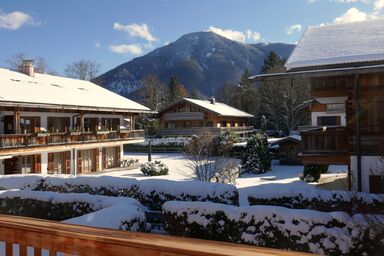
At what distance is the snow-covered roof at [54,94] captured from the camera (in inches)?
1022

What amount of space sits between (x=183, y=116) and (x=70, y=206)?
4619 centimetres

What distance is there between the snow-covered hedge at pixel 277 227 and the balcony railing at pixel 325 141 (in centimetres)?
589

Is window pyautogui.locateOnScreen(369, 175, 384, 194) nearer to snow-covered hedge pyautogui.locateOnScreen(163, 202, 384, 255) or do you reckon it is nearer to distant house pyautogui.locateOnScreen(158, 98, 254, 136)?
snow-covered hedge pyautogui.locateOnScreen(163, 202, 384, 255)

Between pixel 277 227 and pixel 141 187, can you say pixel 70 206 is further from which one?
pixel 277 227

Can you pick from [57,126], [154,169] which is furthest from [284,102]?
[57,126]

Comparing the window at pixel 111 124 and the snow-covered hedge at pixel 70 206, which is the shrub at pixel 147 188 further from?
the window at pixel 111 124

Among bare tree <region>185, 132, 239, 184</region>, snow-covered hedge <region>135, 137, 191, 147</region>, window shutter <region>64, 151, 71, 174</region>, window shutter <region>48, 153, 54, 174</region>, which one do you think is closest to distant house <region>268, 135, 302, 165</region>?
bare tree <region>185, 132, 239, 184</region>

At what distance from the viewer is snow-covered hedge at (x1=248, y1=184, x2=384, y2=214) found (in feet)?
33.8

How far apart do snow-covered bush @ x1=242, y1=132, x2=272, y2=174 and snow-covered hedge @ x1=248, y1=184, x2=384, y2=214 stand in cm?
1959

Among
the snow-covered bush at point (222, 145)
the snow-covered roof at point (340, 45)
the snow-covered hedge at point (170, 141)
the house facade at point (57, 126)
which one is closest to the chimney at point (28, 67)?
the house facade at point (57, 126)

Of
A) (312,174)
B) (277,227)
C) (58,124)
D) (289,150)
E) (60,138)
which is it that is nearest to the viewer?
(277,227)

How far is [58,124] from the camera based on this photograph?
101 ft

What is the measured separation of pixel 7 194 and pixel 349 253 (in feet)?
36.7

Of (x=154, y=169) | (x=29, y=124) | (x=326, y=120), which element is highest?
(x=326, y=120)
